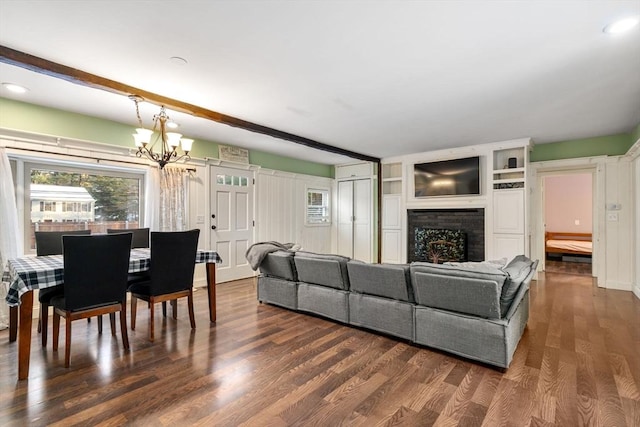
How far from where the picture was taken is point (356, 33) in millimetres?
2258

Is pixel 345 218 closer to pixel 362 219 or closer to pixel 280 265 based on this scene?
pixel 362 219

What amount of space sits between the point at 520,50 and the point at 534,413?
2.57 metres

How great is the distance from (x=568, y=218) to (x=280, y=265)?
8490 millimetres

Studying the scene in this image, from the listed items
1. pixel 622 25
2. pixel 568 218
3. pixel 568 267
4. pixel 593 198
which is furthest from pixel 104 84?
pixel 568 218

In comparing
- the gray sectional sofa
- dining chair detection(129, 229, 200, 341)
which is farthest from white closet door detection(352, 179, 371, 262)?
dining chair detection(129, 229, 200, 341)

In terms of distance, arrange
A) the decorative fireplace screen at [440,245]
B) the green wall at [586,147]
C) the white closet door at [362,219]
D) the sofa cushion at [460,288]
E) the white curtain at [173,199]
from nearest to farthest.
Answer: the sofa cushion at [460,288] → the white curtain at [173,199] → the green wall at [586,147] → the decorative fireplace screen at [440,245] → the white closet door at [362,219]

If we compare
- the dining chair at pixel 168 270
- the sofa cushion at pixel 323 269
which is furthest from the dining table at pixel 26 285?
the sofa cushion at pixel 323 269

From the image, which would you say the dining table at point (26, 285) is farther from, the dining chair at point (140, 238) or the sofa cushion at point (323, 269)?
the sofa cushion at point (323, 269)

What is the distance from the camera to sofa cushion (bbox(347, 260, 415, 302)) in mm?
2857

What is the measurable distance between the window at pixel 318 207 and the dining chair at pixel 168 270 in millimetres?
4425

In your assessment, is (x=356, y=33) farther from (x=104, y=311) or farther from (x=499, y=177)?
(x=499, y=177)

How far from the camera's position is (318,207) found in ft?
25.7

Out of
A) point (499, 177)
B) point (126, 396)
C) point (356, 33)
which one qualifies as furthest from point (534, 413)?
point (499, 177)

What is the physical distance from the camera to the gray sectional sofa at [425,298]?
7.92ft
